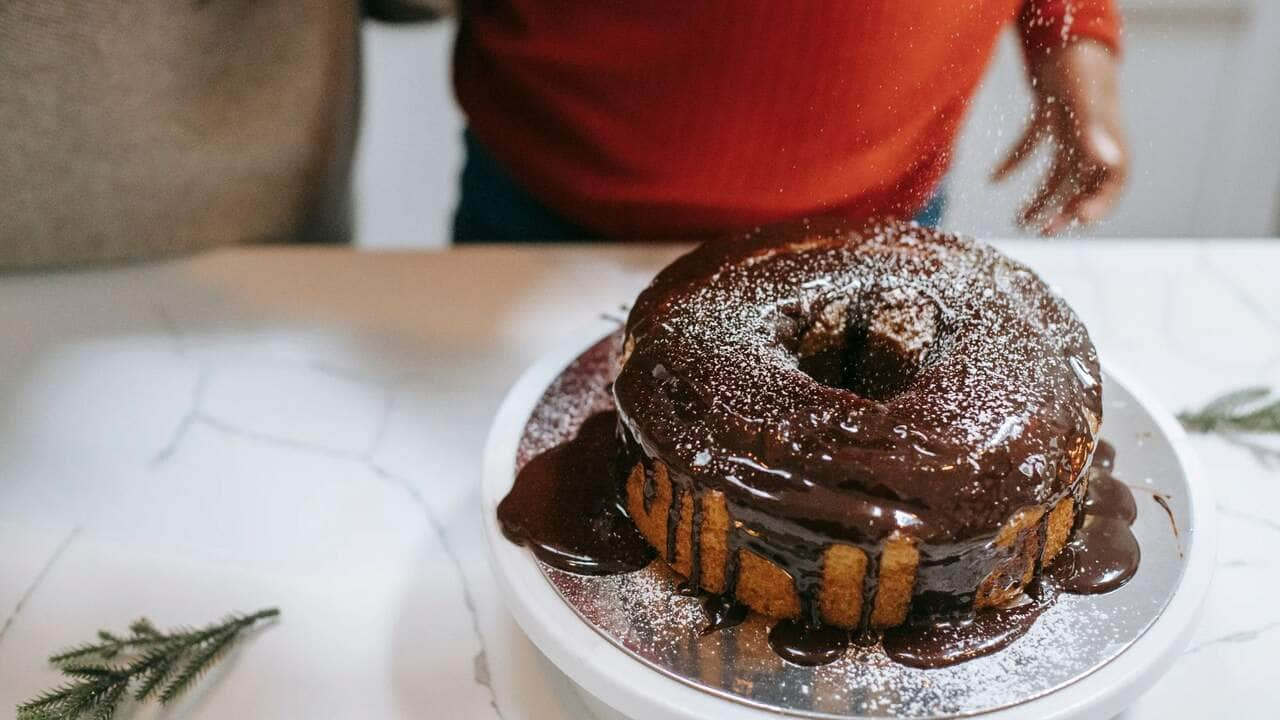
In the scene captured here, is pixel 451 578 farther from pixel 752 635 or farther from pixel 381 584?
pixel 752 635

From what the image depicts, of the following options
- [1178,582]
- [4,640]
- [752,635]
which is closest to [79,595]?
[4,640]

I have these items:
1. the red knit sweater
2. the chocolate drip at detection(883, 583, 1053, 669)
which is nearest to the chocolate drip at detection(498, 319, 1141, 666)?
the chocolate drip at detection(883, 583, 1053, 669)

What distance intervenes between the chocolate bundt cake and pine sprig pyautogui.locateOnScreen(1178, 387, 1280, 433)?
34 cm

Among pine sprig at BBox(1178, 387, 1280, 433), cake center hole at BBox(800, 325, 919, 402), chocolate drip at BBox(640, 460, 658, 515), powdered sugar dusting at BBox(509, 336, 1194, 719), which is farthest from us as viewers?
pine sprig at BBox(1178, 387, 1280, 433)

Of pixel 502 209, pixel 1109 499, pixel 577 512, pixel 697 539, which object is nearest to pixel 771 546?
pixel 697 539

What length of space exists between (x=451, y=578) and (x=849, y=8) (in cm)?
66

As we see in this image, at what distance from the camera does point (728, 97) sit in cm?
115

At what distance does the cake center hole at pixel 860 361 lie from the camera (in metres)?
0.92

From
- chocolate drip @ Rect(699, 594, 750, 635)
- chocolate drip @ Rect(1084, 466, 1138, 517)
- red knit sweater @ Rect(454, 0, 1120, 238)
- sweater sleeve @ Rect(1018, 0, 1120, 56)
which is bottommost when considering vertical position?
chocolate drip @ Rect(699, 594, 750, 635)

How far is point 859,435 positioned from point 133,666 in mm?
617

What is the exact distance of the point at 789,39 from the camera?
1080 millimetres

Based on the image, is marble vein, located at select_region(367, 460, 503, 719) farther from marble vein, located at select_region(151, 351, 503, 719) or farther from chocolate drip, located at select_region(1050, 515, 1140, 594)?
chocolate drip, located at select_region(1050, 515, 1140, 594)

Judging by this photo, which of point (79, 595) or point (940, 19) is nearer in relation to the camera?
point (940, 19)

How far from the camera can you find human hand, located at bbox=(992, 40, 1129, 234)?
94cm
